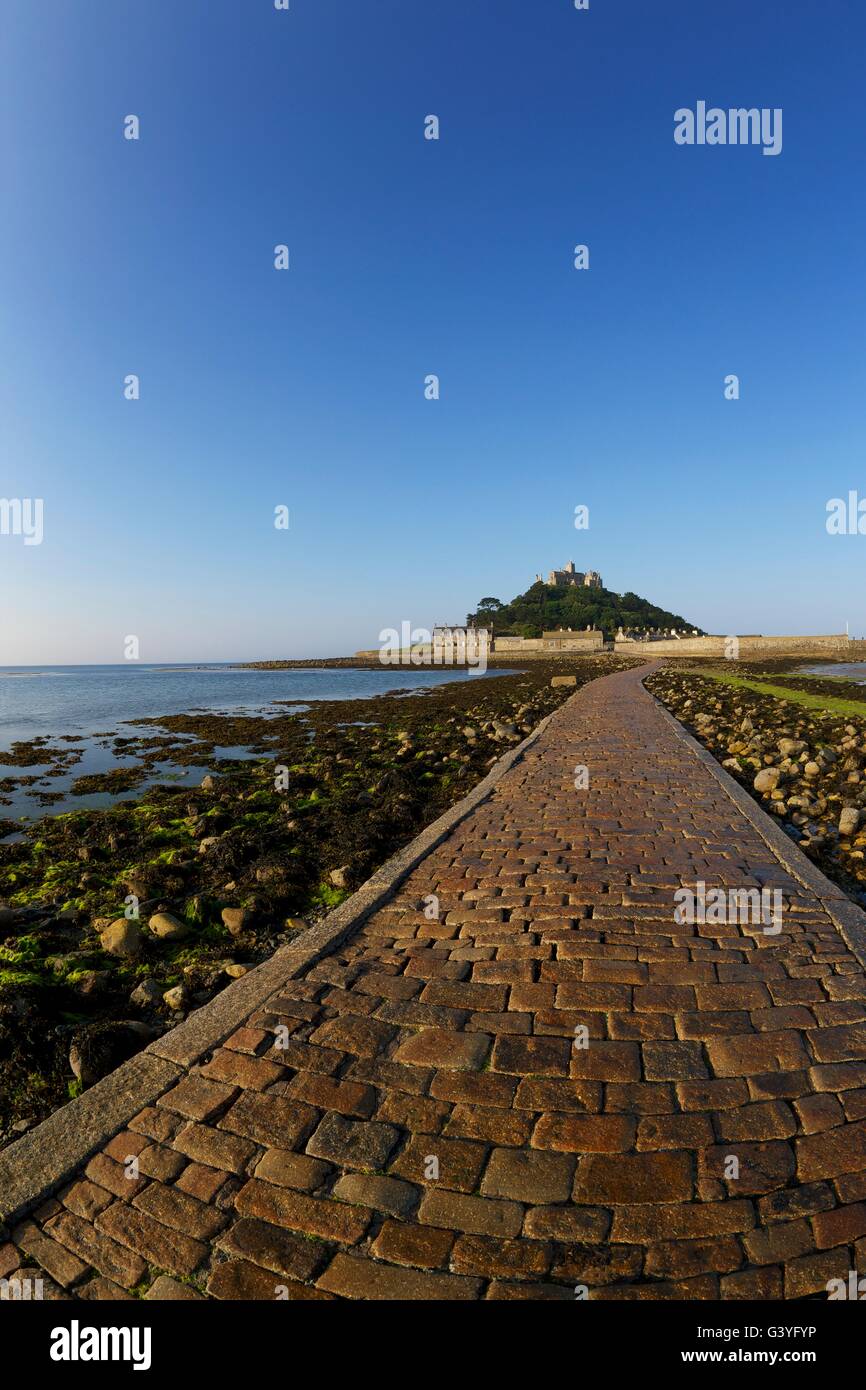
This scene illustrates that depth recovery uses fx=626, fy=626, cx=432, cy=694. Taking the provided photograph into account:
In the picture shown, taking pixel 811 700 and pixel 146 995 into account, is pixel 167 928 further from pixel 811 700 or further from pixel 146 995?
pixel 811 700

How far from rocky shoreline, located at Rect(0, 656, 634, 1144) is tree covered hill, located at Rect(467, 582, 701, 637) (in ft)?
345

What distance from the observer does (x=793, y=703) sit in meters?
20.3

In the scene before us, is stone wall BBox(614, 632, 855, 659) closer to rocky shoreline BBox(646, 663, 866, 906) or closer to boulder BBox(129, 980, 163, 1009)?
rocky shoreline BBox(646, 663, 866, 906)

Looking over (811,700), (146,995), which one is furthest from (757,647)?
(146,995)

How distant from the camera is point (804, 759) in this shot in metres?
10.9

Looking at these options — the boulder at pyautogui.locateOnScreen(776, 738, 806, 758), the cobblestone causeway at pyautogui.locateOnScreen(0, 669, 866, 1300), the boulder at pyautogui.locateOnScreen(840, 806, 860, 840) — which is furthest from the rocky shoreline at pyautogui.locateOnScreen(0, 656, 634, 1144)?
the boulder at pyautogui.locateOnScreen(776, 738, 806, 758)

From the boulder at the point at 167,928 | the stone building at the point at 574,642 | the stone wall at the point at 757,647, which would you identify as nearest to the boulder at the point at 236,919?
the boulder at the point at 167,928

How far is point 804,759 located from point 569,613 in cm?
12228

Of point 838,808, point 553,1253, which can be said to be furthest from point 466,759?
point 553,1253

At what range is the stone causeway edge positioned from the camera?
256cm

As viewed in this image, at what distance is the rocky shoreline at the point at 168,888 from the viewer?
151 inches

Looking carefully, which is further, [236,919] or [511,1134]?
[236,919]

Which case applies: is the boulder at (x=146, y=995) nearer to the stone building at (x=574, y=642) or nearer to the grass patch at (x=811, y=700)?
the grass patch at (x=811, y=700)
